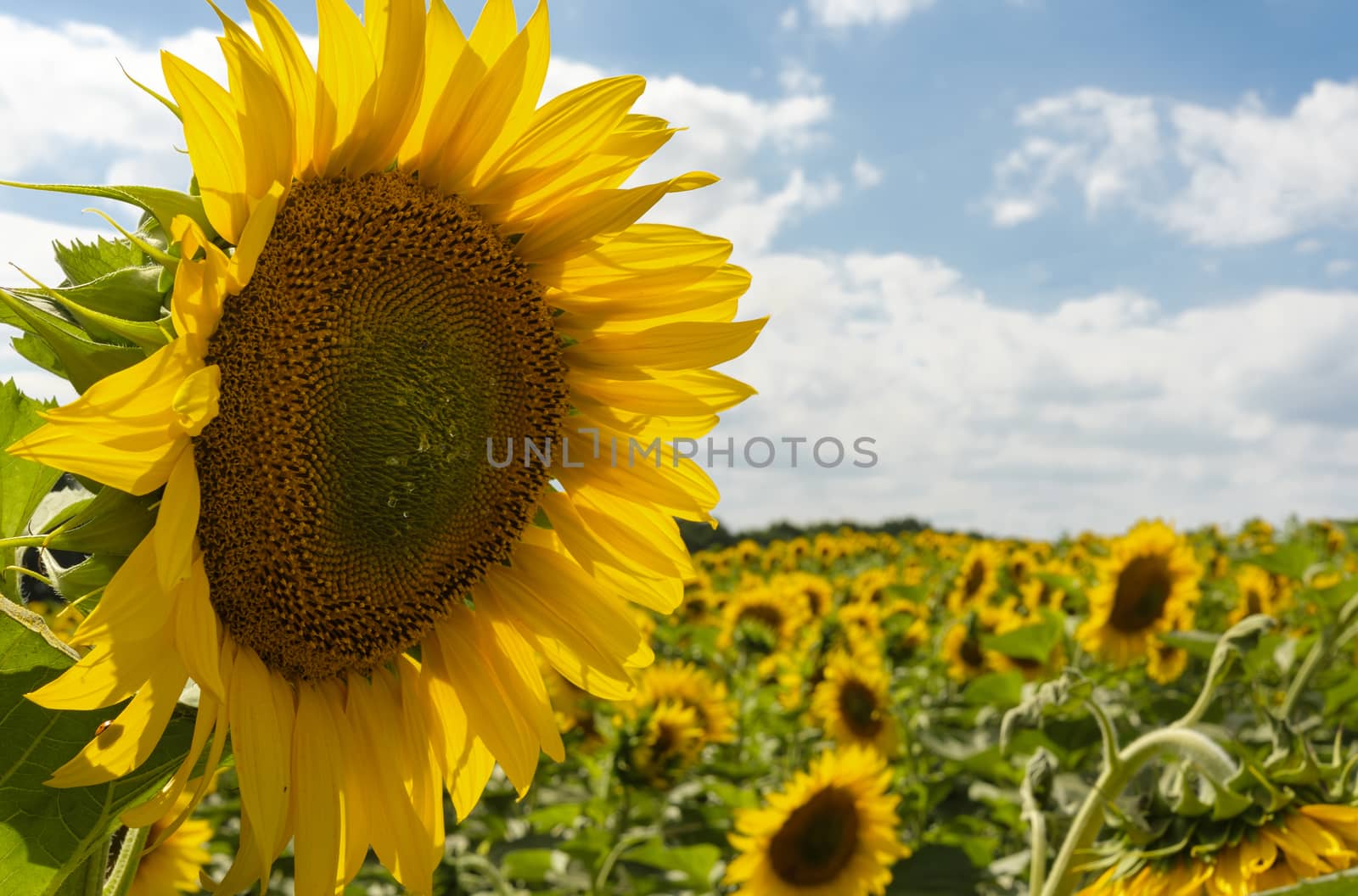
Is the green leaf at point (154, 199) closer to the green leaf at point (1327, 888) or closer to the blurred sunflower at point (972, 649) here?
the green leaf at point (1327, 888)

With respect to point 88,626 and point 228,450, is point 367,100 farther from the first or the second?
point 88,626

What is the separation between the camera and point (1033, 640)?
5.71m

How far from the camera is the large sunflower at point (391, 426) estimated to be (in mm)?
1162

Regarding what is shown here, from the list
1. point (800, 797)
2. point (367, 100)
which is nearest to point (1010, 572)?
point (800, 797)

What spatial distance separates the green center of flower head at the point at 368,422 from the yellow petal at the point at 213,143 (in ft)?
0.52

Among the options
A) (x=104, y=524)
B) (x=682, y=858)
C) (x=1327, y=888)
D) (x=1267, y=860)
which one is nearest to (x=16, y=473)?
(x=104, y=524)

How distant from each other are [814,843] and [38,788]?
3403mm

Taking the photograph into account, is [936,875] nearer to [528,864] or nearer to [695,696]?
[528,864]

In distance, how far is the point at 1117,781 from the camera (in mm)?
2266

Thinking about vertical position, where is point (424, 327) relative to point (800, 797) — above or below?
above

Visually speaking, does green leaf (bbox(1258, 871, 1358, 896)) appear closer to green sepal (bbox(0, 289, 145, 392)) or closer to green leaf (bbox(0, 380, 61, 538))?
green sepal (bbox(0, 289, 145, 392))

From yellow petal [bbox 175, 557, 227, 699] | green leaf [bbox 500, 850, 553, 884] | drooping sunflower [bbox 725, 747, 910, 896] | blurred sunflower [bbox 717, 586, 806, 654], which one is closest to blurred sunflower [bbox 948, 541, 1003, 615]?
blurred sunflower [bbox 717, 586, 806, 654]

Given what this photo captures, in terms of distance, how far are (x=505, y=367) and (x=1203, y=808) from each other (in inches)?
62.8

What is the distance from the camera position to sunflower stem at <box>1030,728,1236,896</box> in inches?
81.4
